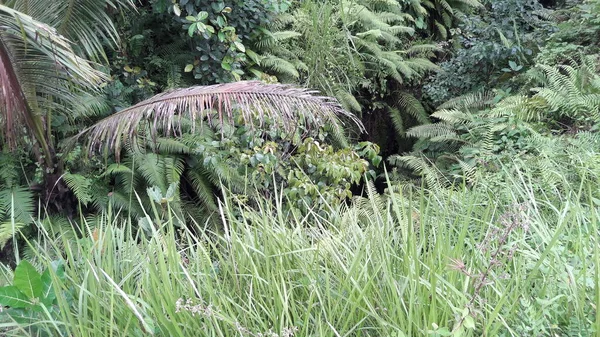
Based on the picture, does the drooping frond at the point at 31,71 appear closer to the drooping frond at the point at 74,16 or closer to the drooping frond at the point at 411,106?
the drooping frond at the point at 74,16

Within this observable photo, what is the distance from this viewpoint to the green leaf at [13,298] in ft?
4.51

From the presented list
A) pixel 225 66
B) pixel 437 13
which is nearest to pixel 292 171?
pixel 225 66

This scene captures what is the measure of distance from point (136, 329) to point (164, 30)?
3.55 meters

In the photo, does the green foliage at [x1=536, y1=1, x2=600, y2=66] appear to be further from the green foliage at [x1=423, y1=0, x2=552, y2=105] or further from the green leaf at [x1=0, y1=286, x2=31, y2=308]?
the green leaf at [x1=0, y1=286, x2=31, y2=308]

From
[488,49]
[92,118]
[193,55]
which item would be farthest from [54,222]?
[488,49]

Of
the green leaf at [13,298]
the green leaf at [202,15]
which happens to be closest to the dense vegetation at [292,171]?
the green leaf at [13,298]

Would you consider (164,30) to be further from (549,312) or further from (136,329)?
(549,312)

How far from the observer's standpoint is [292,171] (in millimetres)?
3199

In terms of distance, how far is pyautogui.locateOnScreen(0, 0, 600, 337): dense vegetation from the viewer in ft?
4.50

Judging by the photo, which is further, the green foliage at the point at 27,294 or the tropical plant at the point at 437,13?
the tropical plant at the point at 437,13

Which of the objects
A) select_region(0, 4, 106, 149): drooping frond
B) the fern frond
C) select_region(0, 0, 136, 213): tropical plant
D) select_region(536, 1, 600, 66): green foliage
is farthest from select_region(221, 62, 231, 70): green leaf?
select_region(536, 1, 600, 66): green foliage

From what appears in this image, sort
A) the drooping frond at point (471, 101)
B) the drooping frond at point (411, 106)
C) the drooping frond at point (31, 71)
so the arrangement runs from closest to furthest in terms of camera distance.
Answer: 1. the drooping frond at point (31, 71)
2. the drooping frond at point (471, 101)
3. the drooping frond at point (411, 106)

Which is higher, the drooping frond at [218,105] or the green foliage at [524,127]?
the drooping frond at [218,105]

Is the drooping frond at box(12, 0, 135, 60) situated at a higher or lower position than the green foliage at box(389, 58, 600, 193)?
higher
